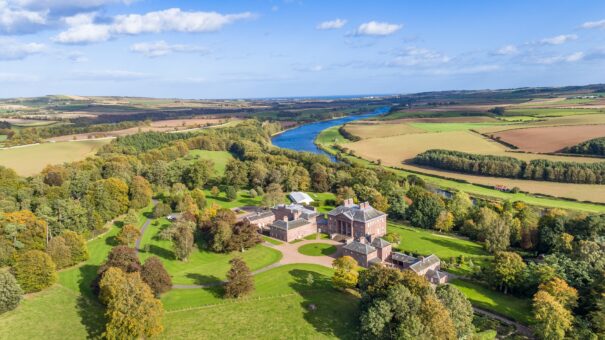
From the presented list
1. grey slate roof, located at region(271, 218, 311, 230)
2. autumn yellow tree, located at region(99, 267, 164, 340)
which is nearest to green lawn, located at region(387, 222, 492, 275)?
grey slate roof, located at region(271, 218, 311, 230)

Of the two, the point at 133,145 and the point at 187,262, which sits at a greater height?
the point at 133,145

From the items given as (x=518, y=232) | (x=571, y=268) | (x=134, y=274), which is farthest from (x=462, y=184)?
(x=134, y=274)

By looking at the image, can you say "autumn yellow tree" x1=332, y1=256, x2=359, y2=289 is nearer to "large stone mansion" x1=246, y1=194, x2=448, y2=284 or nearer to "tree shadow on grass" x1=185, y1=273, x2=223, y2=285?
"large stone mansion" x1=246, y1=194, x2=448, y2=284

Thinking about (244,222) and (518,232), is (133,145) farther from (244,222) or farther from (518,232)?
(518,232)

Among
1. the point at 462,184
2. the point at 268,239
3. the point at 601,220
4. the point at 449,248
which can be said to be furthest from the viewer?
the point at 462,184

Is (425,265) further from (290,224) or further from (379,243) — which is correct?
(290,224)
